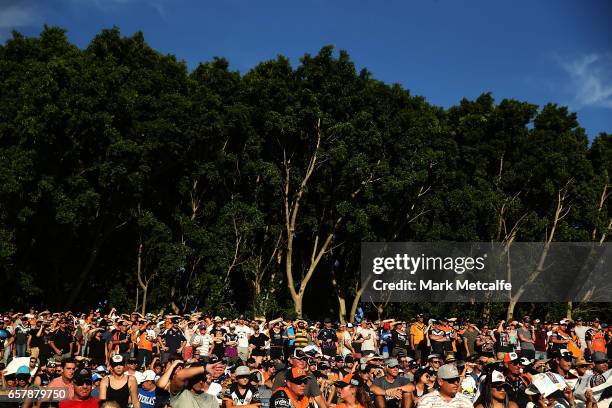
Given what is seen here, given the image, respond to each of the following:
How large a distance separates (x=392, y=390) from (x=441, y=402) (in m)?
3.01

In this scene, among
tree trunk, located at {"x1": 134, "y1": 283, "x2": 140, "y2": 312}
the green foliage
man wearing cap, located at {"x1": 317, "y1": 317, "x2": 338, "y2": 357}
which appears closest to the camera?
man wearing cap, located at {"x1": 317, "y1": 317, "x2": 338, "y2": 357}

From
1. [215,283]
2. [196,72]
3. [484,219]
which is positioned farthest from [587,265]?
[196,72]

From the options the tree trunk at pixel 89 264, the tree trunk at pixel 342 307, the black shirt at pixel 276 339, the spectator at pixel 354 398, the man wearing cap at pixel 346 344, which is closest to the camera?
the spectator at pixel 354 398

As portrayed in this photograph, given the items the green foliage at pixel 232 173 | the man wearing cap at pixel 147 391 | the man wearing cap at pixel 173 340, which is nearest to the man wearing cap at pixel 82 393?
the man wearing cap at pixel 147 391

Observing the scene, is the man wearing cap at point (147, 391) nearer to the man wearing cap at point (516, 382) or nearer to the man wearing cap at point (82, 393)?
the man wearing cap at point (82, 393)

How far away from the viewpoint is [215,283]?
1292 inches

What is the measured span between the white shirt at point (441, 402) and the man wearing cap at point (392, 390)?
3.68 ft

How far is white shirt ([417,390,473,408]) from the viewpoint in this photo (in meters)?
6.86

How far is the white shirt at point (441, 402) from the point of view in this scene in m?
6.86

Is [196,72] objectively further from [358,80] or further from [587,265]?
[587,265]

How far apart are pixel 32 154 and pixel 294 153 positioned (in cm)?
1299

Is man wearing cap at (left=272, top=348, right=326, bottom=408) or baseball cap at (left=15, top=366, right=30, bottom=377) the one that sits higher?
baseball cap at (left=15, top=366, right=30, bottom=377)

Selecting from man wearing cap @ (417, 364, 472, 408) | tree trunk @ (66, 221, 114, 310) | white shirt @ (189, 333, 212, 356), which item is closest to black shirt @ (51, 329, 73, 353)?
white shirt @ (189, 333, 212, 356)

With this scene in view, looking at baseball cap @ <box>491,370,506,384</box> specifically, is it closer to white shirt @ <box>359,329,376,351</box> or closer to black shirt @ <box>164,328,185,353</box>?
white shirt @ <box>359,329,376,351</box>
